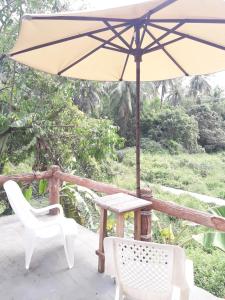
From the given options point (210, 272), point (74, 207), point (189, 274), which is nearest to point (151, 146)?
point (210, 272)

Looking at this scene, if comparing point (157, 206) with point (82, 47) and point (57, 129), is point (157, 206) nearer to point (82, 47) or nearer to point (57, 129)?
point (82, 47)

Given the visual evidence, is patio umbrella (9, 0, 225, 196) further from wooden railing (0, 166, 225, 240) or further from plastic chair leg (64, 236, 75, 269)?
plastic chair leg (64, 236, 75, 269)

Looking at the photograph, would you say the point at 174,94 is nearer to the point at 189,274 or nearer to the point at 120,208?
the point at 120,208

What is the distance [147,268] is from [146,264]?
0.11 feet

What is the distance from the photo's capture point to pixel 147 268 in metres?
1.90

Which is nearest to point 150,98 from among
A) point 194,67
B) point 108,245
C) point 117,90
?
point 117,90

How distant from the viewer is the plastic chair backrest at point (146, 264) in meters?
1.82

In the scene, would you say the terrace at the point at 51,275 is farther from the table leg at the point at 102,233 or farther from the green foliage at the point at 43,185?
the green foliage at the point at 43,185

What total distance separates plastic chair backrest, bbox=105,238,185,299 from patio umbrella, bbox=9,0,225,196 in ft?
3.96

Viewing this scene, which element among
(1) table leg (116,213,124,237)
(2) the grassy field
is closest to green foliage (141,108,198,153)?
(2) the grassy field

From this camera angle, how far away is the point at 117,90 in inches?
1025

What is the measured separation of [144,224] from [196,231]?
7284mm

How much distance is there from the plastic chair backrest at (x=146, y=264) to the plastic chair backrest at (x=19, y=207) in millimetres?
1504

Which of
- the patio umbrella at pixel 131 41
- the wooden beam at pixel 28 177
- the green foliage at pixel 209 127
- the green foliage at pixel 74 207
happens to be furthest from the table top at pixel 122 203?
the green foliage at pixel 209 127
